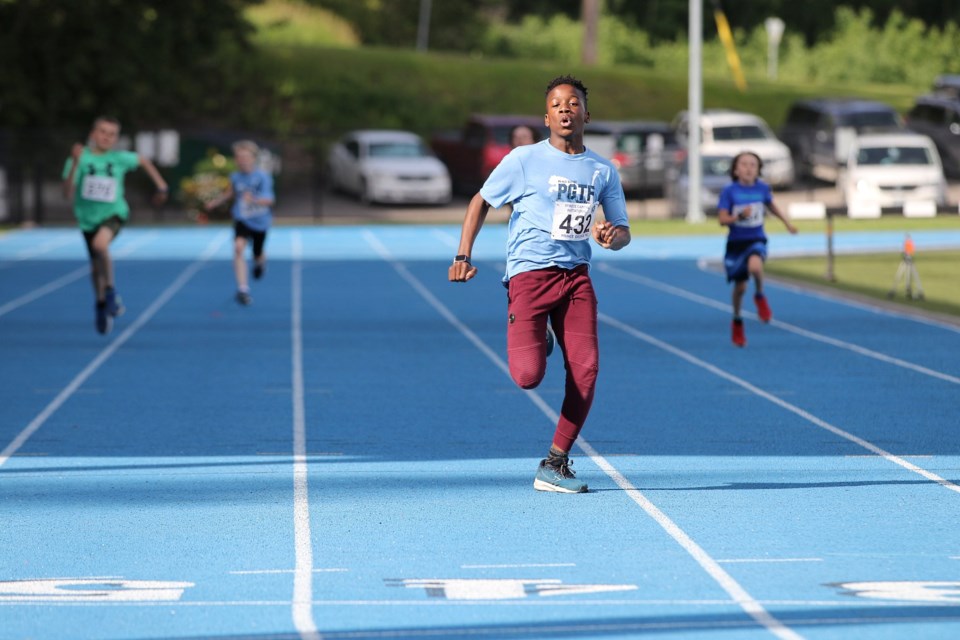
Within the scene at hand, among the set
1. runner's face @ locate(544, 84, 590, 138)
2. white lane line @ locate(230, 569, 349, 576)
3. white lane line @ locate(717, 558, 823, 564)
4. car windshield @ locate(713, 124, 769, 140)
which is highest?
runner's face @ locate(544, 84, 590, 138)

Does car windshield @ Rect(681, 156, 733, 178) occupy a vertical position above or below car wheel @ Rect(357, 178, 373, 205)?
above

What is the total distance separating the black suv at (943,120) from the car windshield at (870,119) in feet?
2.28

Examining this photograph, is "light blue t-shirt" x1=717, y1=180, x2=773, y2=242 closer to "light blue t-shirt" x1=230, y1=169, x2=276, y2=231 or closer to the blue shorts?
the blue shorts

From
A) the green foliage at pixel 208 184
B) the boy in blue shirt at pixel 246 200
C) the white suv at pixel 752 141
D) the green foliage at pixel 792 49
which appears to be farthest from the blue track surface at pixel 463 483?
the green foliage at pixel 792 49

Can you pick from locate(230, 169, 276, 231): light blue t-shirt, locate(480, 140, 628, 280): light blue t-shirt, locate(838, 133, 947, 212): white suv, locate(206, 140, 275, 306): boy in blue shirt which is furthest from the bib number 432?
locate(838, 133, 947, 212): white suv

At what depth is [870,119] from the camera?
4584 centimetres

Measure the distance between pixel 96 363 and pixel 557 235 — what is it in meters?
7.39

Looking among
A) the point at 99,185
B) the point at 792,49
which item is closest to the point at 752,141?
the point at 792,49

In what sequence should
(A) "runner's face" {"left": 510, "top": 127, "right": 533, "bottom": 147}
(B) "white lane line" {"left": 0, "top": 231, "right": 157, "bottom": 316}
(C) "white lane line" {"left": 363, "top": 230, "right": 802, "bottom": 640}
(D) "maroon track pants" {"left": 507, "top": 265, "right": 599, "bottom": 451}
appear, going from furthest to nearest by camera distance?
(B) "white lane line" {"left": 0, "top": 231, "right": 157, "bottom": 316} < (A) "runner's face" {"left": 510, "top": 127, "right": 533, "bottom": 147} < (D) "maroon track pants" {"left": 507, "top": 265, "right": 599, "bottom": 451} < (C) "white lane line" {"left": 363, "top": 230, "right": 802, "bottom": 640}

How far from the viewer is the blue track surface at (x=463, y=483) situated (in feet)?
21.8

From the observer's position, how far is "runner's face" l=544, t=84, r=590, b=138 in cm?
881

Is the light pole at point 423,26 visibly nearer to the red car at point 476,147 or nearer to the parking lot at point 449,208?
the red car at point 476,147

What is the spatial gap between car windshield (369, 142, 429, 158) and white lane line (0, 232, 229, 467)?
1653 centimetres

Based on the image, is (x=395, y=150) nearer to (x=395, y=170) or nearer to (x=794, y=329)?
(x=395, y=170)
